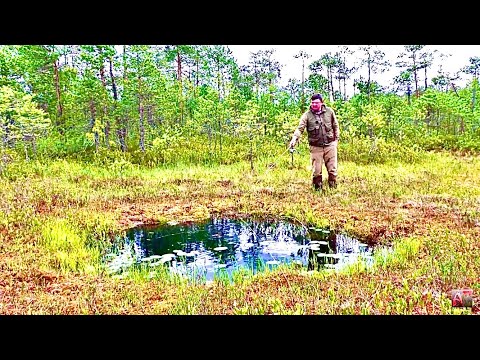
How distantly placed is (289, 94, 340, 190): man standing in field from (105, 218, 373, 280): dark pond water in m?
1.81

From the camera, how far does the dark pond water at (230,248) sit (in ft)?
15.4

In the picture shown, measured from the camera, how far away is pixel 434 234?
198 inches

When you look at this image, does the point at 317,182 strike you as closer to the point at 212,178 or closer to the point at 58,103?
the point at 212,178

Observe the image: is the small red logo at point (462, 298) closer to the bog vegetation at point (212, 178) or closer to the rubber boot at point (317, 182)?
the bog vegetation at point (212, 178)

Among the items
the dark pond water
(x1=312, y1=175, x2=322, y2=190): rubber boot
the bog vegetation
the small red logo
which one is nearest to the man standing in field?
(x1=312, y1=175, x2=322, y2=190): rubber boot

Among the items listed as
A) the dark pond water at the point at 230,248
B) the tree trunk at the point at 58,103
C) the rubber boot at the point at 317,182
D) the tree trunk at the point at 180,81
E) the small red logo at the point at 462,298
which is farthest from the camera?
the tree trunk at the point at 180,81

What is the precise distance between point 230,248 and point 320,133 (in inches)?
125

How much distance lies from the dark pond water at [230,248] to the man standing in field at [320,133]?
181 cm

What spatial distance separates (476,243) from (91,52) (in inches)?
453

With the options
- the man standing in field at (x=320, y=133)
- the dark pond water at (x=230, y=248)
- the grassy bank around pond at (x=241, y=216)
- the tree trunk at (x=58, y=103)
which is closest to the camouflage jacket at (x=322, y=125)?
the man standing in field at (x=320, y=133)

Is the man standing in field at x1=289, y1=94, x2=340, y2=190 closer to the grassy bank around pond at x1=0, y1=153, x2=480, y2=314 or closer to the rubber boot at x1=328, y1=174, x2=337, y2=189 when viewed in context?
the rubber boot at x1=328, y1=174, x2=337, y2=189

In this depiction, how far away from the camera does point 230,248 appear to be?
17.5ft

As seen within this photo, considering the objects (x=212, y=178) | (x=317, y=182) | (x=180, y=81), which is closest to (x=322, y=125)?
(x=317, y=182)
